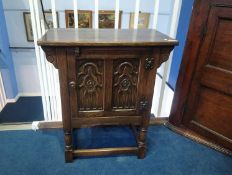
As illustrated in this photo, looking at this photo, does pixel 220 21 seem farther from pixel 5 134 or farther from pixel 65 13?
pixel 65 13

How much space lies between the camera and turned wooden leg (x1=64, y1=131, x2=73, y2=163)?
4.63ft

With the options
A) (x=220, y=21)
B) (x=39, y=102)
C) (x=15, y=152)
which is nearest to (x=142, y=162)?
(x=15, y=152)

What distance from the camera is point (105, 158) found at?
1.58 m

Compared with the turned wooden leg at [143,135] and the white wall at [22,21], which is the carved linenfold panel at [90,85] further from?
the white wall at [22,21]

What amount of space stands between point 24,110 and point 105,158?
2871 millimetres

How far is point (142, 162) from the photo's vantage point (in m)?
1.56

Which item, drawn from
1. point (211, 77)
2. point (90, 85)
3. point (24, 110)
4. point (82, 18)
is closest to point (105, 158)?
point (90, 85)

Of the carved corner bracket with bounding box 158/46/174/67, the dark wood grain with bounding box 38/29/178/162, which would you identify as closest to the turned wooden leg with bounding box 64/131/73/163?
the dark wood grain with bounding box 38/29/178/162

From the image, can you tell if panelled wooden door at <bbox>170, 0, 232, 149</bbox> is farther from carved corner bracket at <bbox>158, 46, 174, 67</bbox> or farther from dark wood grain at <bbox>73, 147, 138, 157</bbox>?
dark wood grain at <bbox>73, 147, 138, 157</bbox>

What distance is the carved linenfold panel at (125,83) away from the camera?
1252 mm

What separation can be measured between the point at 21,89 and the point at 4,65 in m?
0.69

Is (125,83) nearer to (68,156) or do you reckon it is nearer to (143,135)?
(143,135)

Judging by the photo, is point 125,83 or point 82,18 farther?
point 82,18

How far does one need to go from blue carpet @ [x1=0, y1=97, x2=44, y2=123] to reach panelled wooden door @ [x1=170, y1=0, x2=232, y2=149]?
275 cm
